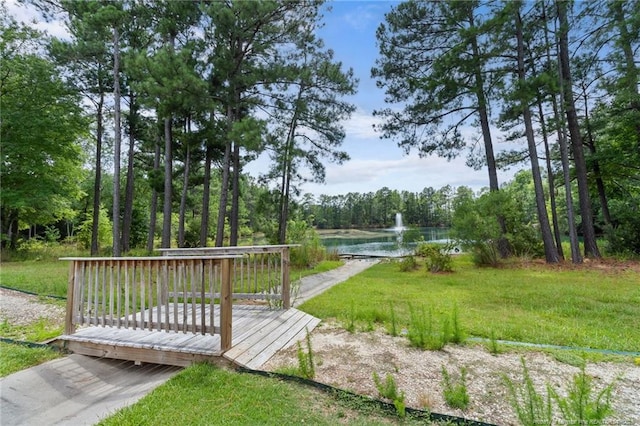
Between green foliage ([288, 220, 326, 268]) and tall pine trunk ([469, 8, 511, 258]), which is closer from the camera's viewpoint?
tall pine trunk ([469, 8, 511, 258])

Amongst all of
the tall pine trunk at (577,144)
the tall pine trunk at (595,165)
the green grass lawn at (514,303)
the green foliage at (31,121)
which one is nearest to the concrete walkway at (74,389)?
the green grass lawn at (514,303)

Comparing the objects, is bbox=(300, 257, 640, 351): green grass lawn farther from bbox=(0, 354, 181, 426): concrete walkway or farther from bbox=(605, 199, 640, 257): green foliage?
bbox=(605, 199, 640, 257): green foliage

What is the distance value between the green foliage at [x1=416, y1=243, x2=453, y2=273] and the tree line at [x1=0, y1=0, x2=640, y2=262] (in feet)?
4.20

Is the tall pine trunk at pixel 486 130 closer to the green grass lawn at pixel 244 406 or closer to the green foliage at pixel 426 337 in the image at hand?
the green foliage at pixel 426 337

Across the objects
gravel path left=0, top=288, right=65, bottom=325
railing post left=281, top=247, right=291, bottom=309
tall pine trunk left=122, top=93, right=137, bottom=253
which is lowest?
gravel path left=0, top=288, right=65, bottom=325

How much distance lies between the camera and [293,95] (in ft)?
32.0

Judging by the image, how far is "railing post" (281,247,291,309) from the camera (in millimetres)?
4656

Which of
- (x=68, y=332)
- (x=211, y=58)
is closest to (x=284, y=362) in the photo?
(x=68, y=332)

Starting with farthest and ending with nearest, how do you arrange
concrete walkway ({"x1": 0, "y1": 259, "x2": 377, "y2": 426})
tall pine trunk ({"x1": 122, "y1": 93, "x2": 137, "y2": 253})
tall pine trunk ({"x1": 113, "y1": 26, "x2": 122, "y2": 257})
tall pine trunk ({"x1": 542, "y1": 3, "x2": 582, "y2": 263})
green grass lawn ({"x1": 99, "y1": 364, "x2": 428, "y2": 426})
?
tall pine trunk ({"x1": 122, "y1": 93, "x2": 137, "y2": 253})
tall pine trunk ({"x1": 542, "y1": 3, "x2": 582, "y2": 263})
tall pine trunk ({"x1": 113, "y1": 26, "x2": 122, "y2": 257})
concrete walkway ({"x1": 0, "y1": 259, "x2": 377, "y2": 426})
green grass lawn ({"x1": 99, "y1": 364, "x2": 428, "y2": 426})

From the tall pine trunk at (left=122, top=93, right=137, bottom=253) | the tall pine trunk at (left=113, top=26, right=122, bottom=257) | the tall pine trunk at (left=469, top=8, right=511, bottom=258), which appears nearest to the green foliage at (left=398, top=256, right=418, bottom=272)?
the tall pine trunk at (left=469, top=8, right=511, bottom=258)

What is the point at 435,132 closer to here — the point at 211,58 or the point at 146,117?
the point at 211,58

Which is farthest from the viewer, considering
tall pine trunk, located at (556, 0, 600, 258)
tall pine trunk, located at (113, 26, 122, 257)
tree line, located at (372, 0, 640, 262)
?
tall pine trunk, located at (556, 0, 600, 258)

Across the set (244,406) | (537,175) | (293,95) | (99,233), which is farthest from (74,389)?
(99,233)

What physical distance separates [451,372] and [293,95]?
29.5ft
